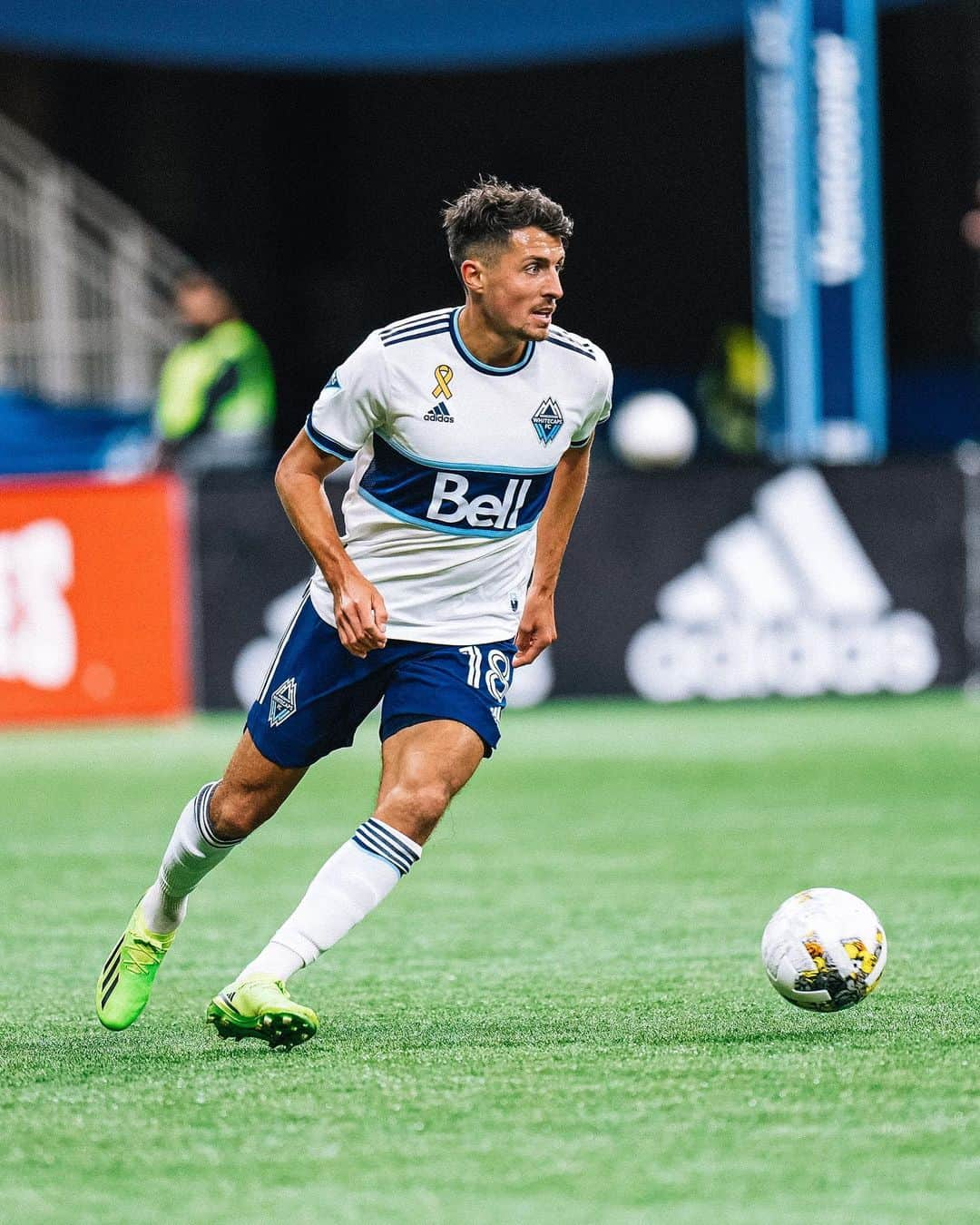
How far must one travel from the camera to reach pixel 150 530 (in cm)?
1194

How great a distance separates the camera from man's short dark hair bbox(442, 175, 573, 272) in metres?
4.91

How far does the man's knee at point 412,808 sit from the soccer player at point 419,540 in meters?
0.01

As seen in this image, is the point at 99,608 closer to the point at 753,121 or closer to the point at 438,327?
the point at 753,121

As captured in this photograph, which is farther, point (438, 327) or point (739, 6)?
point (739, 6)

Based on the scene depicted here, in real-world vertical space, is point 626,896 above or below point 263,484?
below

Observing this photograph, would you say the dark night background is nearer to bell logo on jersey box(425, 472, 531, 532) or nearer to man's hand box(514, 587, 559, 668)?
man's hand box(514, 587, 559, 668)

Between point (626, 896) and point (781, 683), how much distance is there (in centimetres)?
549

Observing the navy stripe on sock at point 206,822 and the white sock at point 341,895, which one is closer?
the white sock at point 341,895

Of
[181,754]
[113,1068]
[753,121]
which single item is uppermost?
[753,121]

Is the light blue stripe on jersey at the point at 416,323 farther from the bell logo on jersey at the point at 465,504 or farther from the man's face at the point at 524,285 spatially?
the bell logo on jersey at the point at 465,504

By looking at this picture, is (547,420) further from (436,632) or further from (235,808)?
(235,808)

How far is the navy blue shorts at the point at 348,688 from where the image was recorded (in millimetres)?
4914

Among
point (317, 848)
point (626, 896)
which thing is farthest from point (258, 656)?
point (626, 896)

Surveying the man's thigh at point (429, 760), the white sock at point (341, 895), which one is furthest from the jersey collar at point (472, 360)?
the white sock at point (341, 895)
